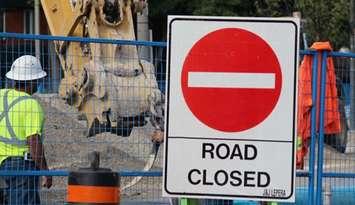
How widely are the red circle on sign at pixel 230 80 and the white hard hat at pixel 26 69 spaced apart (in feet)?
9.50

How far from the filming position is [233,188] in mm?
5129

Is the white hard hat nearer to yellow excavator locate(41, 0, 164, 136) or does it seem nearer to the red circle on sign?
yellow excavator locate(41, 0, 164, 136)

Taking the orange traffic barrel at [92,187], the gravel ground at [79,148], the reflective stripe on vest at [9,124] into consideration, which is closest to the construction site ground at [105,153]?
the gravel ground at [79,148]

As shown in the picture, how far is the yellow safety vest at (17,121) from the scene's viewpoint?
789cm

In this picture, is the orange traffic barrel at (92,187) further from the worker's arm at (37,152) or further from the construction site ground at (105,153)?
the construction site ground at (105,153)

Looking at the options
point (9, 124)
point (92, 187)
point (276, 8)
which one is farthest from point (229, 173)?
point (276, 8)

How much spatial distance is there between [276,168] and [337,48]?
2537 centimetres

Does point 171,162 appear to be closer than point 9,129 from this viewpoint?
Yes

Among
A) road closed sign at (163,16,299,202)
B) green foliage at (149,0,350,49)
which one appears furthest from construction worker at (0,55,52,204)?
green foliage at (149,0,350,49)

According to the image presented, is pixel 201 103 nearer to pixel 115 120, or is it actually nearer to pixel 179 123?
A: pixel 179 123

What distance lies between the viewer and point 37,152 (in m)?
8.06

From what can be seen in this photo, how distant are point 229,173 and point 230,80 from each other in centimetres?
52

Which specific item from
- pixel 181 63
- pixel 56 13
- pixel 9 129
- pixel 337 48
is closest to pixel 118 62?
pixel 9 129

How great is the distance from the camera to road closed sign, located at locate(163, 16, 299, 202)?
5.15m
